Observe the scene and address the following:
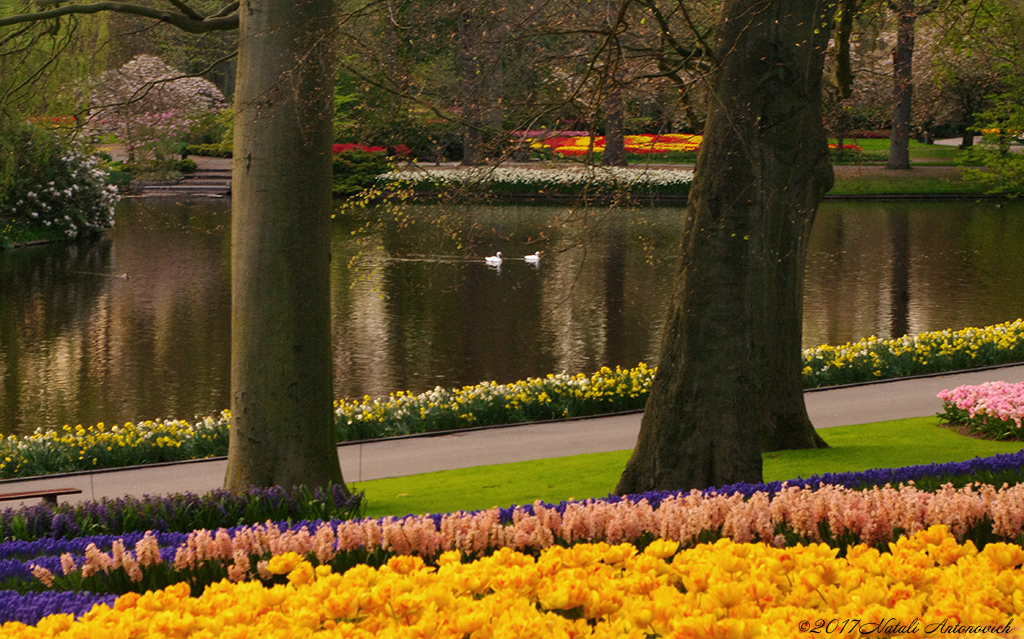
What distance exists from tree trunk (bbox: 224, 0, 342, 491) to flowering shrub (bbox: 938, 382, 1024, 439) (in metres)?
6.72

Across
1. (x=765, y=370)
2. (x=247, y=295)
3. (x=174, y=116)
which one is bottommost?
(x=765, y=370)

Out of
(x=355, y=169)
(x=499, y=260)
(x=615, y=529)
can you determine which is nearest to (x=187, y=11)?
(x=615, y=529)

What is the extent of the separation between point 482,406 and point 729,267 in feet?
17.3

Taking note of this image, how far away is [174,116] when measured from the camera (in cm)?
4309

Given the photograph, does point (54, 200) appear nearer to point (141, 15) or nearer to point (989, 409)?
point (141, 15)

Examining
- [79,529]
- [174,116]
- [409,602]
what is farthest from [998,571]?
[174,116]

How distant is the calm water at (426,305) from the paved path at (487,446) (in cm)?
171

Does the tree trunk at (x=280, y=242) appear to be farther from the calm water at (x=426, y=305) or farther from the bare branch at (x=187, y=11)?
the calm water at (x=426, y=305)

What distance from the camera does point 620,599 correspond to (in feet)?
9.80

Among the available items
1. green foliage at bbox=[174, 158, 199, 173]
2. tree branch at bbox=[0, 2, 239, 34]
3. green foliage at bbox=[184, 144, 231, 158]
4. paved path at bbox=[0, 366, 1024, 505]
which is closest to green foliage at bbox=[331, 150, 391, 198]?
green foliage at bbox=[174, 158, 199, 173]

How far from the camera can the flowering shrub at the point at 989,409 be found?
34.4 feet

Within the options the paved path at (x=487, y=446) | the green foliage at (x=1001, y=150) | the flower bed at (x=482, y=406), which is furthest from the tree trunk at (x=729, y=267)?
the green foliage at (x=1001, y=150)

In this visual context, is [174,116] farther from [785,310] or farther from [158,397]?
[785,310]

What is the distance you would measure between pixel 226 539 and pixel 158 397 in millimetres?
10790
